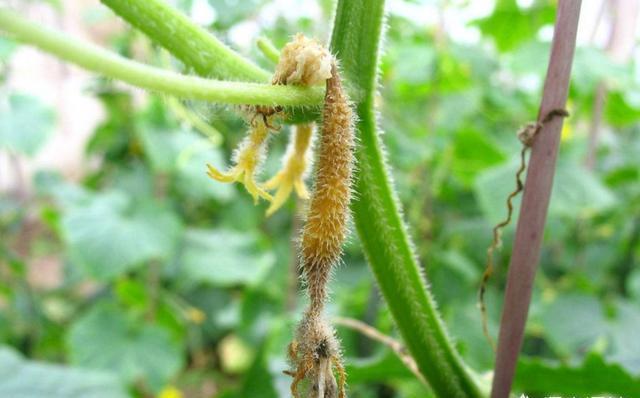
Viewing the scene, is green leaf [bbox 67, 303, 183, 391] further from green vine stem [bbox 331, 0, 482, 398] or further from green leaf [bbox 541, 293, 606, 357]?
green vine stem [bbox 331, 0, 482, 398]

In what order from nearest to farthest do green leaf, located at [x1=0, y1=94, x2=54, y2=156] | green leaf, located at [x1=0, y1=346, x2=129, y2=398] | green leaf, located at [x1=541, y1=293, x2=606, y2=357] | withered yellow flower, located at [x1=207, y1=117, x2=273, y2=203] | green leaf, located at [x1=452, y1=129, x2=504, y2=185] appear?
withered yellow flower, located at [x1=207, y1=117, x2=273, y2=203], green leaf, located at [x1=0, y1=346, x2=129, y2=398], green leaf, located at [x1=541, y1=293, x2=606, y2=357], green leaf, located at [x1=452, y1=129, x2=504, y2=185], green leaf, located at [x1=0, y1=94, x2=54, y2=156]

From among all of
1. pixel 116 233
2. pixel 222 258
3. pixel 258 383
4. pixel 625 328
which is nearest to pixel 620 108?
pixel 625 328

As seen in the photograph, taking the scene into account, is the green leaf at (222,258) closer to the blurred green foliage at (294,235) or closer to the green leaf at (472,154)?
the blurred green foliage at (294,235)

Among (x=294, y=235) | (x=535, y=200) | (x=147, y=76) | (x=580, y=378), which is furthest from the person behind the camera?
(x=294, y=235)

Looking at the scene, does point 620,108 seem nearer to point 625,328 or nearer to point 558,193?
point 558,193

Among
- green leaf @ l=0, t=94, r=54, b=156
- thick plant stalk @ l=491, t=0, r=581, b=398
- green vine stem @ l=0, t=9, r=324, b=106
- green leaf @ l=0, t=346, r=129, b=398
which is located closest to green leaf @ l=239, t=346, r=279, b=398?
green leaf @ l=0, t=346, r=129, b=398

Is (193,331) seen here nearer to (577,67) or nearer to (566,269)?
(566,269)

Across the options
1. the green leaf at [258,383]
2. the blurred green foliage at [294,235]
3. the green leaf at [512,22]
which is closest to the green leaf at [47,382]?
the blurred green foliage at [294,235]
